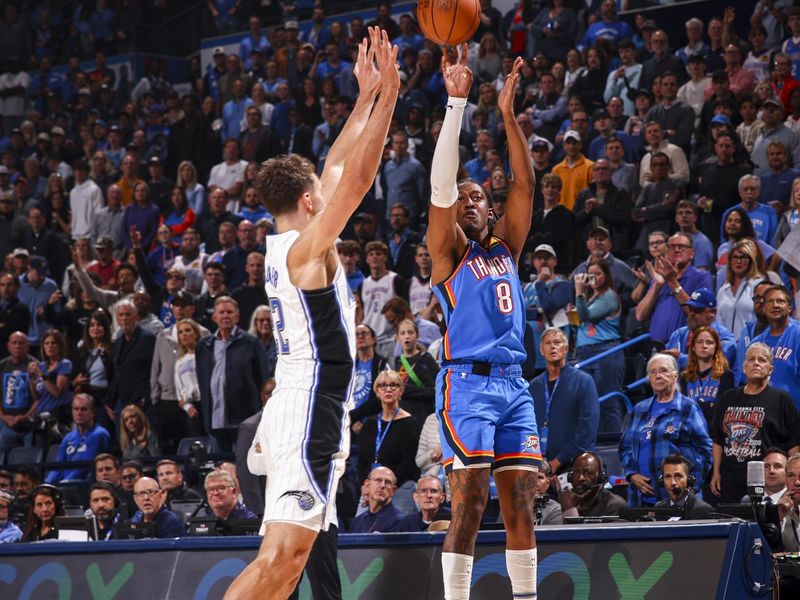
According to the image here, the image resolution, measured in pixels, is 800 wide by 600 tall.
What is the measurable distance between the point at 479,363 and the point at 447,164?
1.00 m

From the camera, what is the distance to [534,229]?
1343 cm

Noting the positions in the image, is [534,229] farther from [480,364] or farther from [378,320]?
[480,364]

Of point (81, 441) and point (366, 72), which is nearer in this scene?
point (366, 72)

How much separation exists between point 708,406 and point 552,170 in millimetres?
4822

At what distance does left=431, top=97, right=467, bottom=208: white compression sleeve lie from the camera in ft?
19.7

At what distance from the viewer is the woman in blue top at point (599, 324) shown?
37.8 ft

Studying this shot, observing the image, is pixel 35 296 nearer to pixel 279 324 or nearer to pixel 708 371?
pixel 708 371

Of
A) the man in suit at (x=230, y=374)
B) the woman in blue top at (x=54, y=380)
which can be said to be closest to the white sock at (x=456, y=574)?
the man in suit at (x=230, y=374)

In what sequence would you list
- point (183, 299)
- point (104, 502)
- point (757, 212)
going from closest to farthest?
point (104, 502) → point (757, 212) → point (183, 299)

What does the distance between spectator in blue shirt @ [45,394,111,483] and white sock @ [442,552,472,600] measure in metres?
8.09

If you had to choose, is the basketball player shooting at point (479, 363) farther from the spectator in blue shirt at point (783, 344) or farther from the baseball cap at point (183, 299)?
the baseball cap at point (183, 299)

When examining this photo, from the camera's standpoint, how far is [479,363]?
613 cm

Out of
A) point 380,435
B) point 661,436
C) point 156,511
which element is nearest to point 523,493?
point 661,436

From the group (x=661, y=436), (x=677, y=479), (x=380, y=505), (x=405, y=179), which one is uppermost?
(x=405, y=179)
